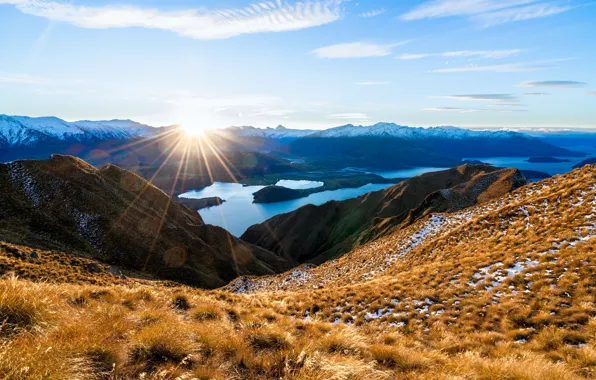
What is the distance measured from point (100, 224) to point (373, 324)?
139 ft

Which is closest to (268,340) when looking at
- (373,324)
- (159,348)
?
(159,348)

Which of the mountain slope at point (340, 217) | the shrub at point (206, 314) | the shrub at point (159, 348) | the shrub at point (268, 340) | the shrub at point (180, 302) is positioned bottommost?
the mountain slope at point (340, 217)

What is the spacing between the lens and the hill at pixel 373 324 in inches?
182

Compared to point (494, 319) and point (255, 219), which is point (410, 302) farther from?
point (255, 219)

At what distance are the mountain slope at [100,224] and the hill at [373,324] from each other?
19.7 m

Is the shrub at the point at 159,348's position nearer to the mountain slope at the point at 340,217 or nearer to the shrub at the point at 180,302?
the shrub at the point at 180,302

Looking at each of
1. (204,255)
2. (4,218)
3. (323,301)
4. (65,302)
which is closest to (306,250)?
(204,255)

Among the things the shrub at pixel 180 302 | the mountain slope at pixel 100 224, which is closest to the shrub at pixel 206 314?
the shrub at pixel 180 302

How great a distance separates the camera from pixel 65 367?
3.66 meters

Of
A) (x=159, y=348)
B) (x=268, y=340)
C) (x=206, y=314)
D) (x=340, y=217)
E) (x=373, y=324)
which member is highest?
(x=159, y=348)

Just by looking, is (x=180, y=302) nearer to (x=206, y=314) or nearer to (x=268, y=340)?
(x=206, y=314)

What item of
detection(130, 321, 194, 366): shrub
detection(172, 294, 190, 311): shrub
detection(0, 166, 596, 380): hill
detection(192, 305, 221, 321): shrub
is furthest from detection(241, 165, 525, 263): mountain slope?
detection(130, 321, 194, 366): shrub

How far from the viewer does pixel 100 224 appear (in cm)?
3969

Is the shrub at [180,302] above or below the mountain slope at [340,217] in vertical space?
above
